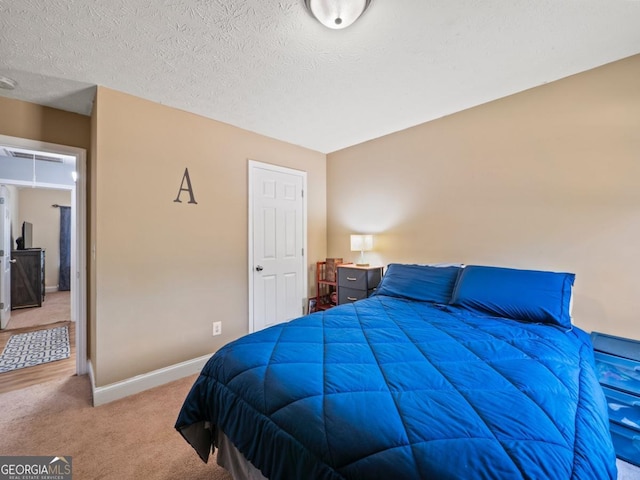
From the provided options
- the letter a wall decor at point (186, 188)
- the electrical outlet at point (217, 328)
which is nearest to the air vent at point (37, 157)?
the letter a wall decor at point (186, 188)

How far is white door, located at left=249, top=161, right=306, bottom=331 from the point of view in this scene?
3.10 metres

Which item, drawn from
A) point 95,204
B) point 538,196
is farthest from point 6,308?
point 538,196

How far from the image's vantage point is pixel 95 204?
2158mm

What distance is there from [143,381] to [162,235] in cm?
123

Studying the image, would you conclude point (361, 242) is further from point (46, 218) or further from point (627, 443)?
point (46, 218)

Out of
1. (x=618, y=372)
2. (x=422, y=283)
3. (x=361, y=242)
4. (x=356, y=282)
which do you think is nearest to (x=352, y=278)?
(x=356, y=282)

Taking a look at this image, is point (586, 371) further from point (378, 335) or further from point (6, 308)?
point (6, 308)

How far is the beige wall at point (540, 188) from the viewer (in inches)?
74.7

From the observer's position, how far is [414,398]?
0.94 m

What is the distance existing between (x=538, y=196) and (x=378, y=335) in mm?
1830

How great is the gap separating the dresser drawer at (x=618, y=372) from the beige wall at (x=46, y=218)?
A: 8683 mm

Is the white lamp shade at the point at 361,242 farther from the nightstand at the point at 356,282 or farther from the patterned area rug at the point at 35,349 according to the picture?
the patterned area rug at the point at 35,349

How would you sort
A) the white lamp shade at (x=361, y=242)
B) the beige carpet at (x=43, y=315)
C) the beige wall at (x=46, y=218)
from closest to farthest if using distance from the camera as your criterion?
the white lamp shade at (x=361, y=242), the beige carpet at (x=43, y=315), the beige wall at (x=46, y=218)

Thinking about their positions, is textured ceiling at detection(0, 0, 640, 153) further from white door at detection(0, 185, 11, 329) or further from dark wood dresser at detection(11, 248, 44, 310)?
dark wood dresser at detection(11, 248, 44, 310)
